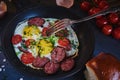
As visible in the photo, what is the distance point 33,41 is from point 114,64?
30cm

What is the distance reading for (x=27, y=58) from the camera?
0.91 metres

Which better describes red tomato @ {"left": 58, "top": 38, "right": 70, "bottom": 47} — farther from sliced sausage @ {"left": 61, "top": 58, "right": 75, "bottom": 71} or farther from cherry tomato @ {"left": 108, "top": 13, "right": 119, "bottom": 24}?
cherry tomato @ {"left": 108, "top": 13, "right": 119, "bottom": 24}

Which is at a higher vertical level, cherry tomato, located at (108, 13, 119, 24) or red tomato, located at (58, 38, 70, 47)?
red tomato, located at (58, 38, 70, 47)

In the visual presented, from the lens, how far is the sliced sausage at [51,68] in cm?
89

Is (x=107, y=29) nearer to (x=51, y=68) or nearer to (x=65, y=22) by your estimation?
(x=65, y=22)

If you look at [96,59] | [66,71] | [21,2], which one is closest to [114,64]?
[96,59]

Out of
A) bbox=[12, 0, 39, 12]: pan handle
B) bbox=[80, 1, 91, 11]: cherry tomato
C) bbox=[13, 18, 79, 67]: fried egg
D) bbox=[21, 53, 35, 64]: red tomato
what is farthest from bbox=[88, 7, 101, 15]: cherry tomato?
bbox=[21, 53, 35, 64]: red tomato

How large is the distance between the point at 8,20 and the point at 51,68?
0.30 m

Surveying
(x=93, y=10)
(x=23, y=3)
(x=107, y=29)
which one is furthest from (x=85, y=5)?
(x=23, y=3)

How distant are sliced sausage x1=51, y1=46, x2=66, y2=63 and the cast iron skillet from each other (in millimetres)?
42

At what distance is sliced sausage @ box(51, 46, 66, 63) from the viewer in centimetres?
91

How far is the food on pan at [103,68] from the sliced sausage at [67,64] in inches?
2.3

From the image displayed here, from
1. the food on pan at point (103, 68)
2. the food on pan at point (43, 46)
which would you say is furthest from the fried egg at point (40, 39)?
the food on pan at point (103, 68)

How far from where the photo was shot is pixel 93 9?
110cm
